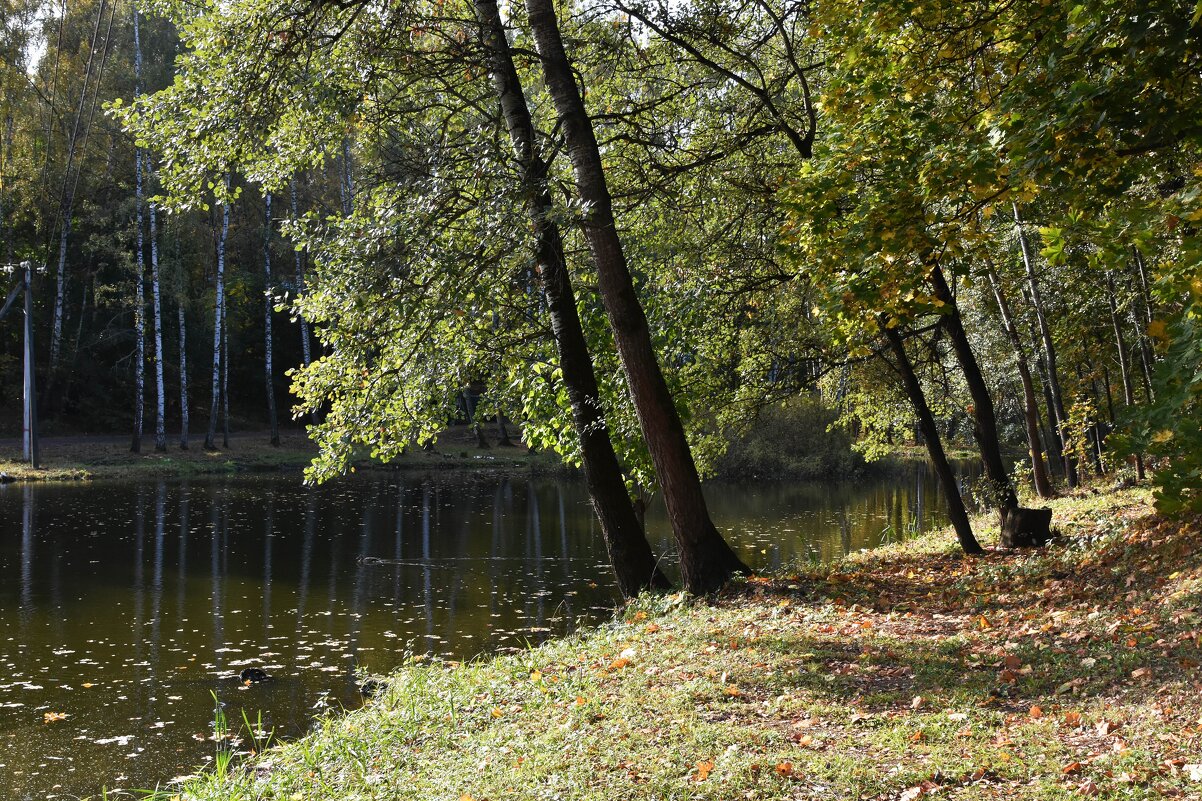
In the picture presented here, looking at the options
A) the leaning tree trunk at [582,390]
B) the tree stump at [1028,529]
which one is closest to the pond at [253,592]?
the leaning tree trunk at [582,390]

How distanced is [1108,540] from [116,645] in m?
11.5

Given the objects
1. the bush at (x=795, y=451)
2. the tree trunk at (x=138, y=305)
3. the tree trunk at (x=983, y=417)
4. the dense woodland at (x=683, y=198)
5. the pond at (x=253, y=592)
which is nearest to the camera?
the dense woodland at (x=683, y=198)

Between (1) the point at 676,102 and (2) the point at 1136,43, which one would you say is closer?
(2) the point at 1136,43

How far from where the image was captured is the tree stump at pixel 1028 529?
11.9 metres

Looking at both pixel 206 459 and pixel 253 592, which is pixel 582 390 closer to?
pixel 253 592

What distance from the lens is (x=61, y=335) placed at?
38.2 meters

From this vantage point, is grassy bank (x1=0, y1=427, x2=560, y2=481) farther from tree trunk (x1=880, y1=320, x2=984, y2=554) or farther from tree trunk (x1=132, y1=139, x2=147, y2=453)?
tree trunk (x1=880, y1=320, x2=984, y2=554)

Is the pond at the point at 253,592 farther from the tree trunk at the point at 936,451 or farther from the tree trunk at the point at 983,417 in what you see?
the tree trunk at the point at 983,417

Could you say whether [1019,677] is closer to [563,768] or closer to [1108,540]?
[563,768]

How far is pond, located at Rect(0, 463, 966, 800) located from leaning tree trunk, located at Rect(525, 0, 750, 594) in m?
3.20

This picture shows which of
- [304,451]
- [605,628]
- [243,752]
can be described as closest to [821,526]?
[605,628]

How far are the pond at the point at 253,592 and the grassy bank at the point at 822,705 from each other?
6.08 feet

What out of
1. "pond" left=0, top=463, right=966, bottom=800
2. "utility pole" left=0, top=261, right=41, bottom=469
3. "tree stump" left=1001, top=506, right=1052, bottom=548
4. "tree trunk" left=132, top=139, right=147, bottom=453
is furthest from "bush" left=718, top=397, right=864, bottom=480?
"tree stump" left=1001, top=506, right=1052, bottom=548

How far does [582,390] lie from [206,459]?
27.9 metres
